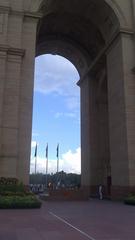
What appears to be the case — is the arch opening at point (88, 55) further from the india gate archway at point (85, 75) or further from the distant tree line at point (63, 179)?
the distant tree line at point (63, 179)

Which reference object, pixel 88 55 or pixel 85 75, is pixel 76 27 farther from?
pixel 85 75

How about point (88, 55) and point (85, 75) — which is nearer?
point (85, 75)

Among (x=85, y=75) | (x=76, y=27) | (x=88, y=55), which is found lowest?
(x=85, y=75)

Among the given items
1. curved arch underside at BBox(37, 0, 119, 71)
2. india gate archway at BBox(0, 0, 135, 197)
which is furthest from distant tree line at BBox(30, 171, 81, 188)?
curved arch underside at BBox(37, 0, 119, 71)

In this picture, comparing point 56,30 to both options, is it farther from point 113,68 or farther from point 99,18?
point 113,68

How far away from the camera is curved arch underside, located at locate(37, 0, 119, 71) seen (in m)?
30.8

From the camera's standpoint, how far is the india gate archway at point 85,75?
2388cm

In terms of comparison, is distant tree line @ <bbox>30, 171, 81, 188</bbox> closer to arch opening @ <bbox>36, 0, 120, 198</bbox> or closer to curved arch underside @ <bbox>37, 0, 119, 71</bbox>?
arch opening @ <bbox>36, 0, 120, 198</bbox>

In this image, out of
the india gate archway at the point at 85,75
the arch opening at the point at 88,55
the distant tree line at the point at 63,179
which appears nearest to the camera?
the india gate archway at the point at 85,75

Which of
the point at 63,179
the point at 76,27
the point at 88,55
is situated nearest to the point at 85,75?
the point at 88,55

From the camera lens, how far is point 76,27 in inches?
1416

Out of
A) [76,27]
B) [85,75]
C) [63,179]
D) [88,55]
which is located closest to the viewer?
[76,27]

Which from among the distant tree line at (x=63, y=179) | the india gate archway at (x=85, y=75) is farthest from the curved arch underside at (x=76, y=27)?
the distant tree line at (x=63, y=179)

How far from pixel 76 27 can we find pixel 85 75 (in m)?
5.88
